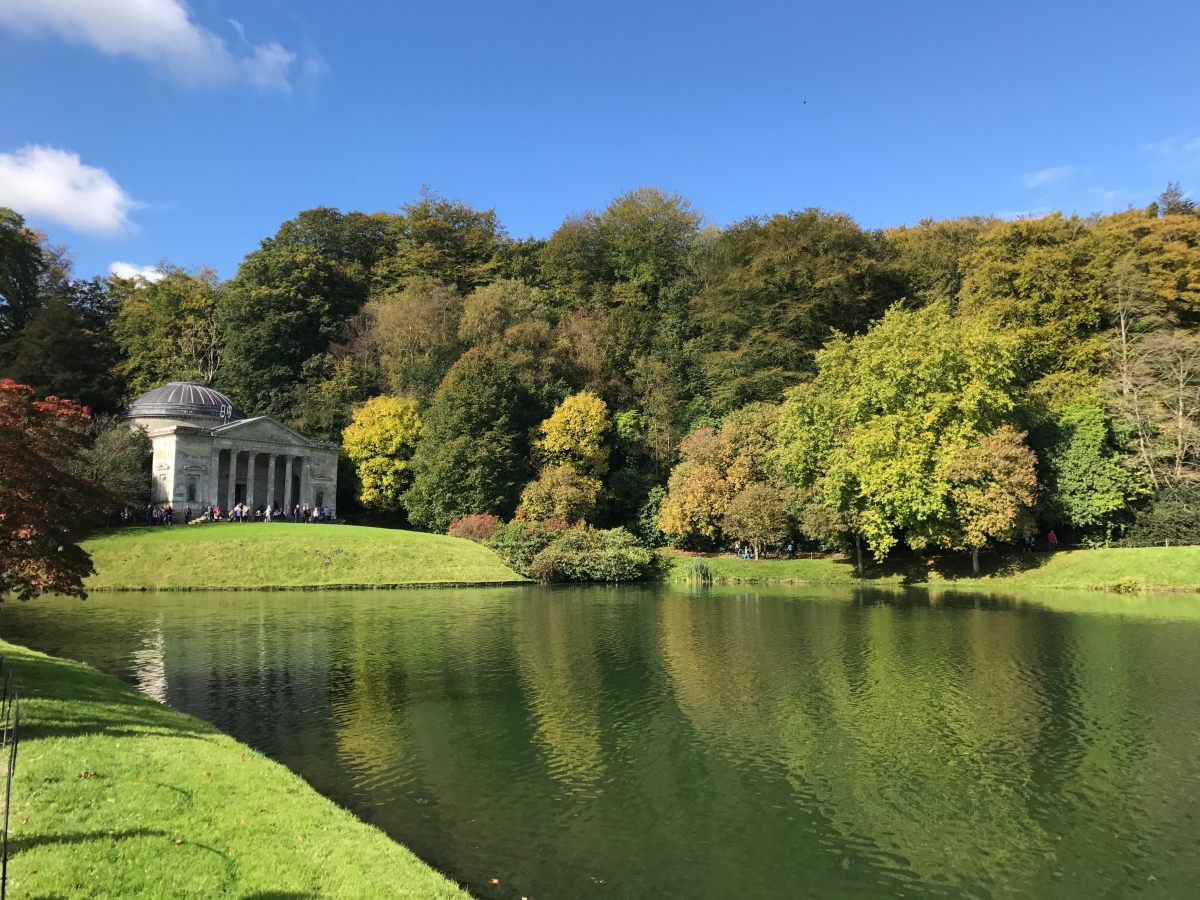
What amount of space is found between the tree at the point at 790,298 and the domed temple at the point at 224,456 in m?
30.0

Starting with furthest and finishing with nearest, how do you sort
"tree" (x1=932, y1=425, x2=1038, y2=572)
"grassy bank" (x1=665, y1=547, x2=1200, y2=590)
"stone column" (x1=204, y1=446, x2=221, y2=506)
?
1. "stone column" (x1=204, y1=446, x2=221, y2=506)
2. "tree" (x1=932, y1=425, x2=1038, y2=572)
3. "grassy bank" (x1=665, y1=547, x2=1200, y2=590)

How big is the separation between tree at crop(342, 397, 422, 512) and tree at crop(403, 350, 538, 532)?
259 cm

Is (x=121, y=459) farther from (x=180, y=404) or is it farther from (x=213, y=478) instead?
(x=180, y=404)

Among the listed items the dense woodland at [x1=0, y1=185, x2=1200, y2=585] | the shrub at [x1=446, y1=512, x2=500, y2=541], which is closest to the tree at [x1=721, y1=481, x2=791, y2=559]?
the dense woodland at [x1=0, y1=185, x2=1200, y2=585]

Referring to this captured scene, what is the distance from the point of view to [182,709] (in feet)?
45.9

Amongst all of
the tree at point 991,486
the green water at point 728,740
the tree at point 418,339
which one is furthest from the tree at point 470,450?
the tree at point 991,486

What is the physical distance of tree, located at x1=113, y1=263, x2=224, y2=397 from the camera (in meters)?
63.7

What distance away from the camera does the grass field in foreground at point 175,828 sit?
640 centimetres

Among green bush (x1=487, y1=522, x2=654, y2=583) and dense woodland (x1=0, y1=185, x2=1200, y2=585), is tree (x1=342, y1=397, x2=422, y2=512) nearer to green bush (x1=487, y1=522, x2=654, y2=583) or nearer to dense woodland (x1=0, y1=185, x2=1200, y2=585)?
dense woodland (x1=0, y1=185, x2=1200, y2=585)

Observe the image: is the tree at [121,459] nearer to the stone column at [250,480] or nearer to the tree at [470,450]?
the stone column at [250,480]

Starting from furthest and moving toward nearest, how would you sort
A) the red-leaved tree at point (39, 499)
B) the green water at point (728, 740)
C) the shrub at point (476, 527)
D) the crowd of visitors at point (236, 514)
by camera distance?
the crowd of visitors at point (236, 514) < the shrub at point (476, 527) < the red-leaved tree at point (39, 499) < the green water at point (728, 740)

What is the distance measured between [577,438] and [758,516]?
48.8ft

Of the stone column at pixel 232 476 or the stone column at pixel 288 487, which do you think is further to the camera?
the stone column at pixel 288 487

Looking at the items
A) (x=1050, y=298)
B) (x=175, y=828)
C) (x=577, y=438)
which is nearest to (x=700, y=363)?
(x=577, y=438)
